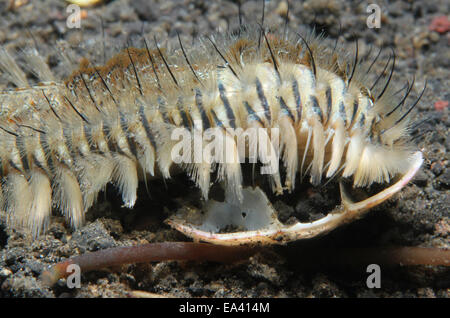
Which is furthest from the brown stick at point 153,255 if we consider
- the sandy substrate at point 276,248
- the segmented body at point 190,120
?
the segmented body at point 190,120

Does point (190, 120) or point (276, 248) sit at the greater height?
point (190, 120)

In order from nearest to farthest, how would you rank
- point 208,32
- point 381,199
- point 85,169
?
point 381,199 < point 85,169 < point 208,32

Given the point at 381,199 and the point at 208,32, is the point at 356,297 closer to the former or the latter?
the point at 381,199

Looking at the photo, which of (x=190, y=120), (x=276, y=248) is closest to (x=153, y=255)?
(x=276, y=248)

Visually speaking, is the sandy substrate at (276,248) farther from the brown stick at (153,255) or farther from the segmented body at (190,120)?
the segmented body at (190,120)

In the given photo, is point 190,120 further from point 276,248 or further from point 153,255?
point 276,248

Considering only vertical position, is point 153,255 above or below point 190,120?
below

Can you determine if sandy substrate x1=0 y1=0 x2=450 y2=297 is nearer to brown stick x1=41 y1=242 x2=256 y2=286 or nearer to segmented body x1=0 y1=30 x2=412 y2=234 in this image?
brown stick x1=41 y1=242 x2=256 y2=286
